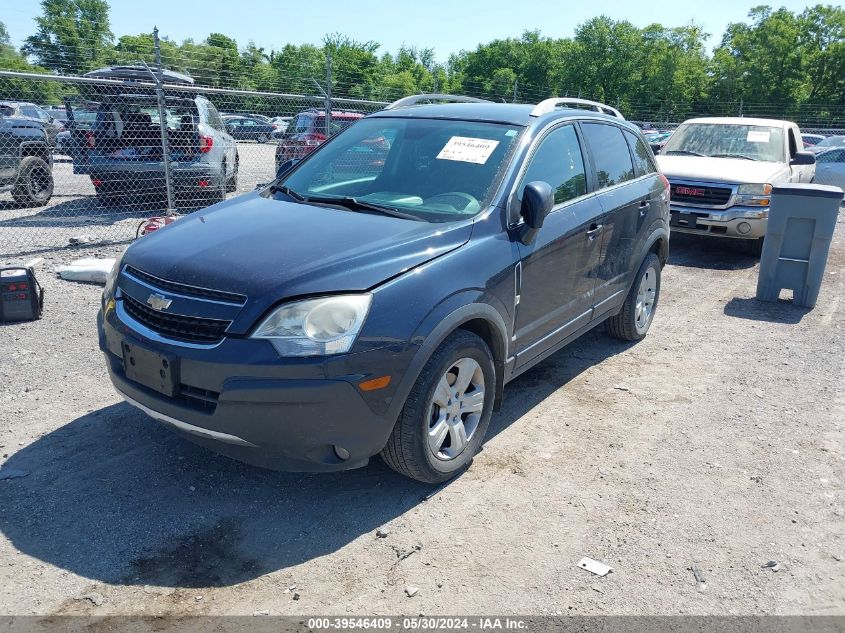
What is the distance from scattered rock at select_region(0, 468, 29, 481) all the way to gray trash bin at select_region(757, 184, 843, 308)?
6.94 meters

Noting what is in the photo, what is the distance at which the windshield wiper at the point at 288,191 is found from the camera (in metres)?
4.07

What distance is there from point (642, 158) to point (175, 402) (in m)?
4.32

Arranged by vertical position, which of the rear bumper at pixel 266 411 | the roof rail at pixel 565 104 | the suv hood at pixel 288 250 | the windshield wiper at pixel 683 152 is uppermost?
the roof rail at pixel 565 104

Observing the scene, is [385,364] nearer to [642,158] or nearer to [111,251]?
[642,158]

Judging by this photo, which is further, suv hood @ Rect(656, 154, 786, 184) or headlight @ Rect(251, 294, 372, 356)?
suv hood @ Rect(656, 154, 786, 184)

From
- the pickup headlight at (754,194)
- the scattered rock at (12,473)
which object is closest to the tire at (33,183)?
the scattered rock at (12,473)

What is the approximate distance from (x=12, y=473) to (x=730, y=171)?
8857 mm

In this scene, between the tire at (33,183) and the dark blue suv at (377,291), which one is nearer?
the dark blue suv at (377,291)

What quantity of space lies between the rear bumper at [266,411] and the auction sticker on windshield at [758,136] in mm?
9112

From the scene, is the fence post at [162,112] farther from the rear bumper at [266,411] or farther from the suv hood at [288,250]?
the rear bumper at [266,411]

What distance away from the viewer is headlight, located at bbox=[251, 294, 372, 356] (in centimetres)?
281

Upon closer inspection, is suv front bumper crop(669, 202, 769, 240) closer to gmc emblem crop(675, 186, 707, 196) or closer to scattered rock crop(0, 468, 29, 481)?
gmc emblem crop(675, 186, 707, 196)

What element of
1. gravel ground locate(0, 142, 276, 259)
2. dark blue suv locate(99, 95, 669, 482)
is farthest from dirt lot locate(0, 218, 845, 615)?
gravel ground locate(0, 142, 276, 259)

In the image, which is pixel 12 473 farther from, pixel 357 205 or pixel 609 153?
pixel 609 153
